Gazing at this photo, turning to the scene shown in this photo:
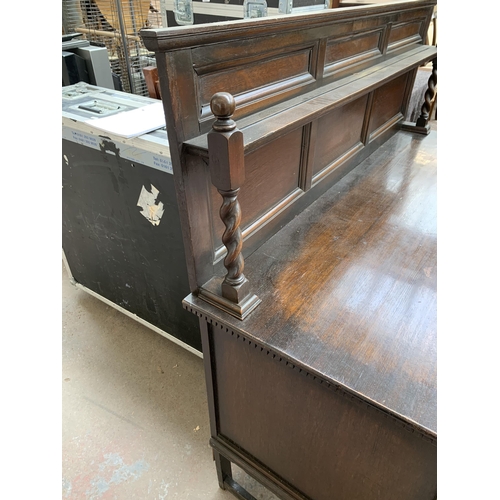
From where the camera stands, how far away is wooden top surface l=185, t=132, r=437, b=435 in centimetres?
71

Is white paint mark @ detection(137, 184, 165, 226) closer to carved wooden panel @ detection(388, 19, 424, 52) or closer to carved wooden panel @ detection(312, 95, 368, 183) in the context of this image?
carved wooden panel @ detection(312, 95, 368, 183)

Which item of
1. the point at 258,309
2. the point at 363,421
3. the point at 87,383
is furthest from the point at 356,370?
the point at 87,383

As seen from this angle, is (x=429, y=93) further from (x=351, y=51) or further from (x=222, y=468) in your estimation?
(x=222, y=468)

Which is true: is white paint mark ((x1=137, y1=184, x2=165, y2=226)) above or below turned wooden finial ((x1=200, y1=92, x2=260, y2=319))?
below

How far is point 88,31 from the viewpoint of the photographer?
2141mm

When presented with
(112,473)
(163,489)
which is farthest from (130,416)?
(163,489)

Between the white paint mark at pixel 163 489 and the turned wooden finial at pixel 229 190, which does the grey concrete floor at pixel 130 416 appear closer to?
the white paint mark at pixel 163 489

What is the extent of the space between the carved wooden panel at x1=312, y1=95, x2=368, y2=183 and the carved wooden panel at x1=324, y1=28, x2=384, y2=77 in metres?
0.13

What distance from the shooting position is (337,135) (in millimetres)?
1274

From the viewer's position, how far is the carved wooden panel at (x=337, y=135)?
119 centimetres

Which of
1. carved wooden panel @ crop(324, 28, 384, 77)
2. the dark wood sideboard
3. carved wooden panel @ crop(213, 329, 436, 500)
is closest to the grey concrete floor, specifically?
the dark wood sideboard

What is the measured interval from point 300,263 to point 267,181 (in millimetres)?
237

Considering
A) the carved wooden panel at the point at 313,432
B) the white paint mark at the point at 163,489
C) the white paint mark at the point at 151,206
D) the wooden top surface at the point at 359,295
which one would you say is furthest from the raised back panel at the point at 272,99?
the white paint mark at the point at 163,489

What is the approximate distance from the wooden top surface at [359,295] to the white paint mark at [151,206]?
46 centimetres
